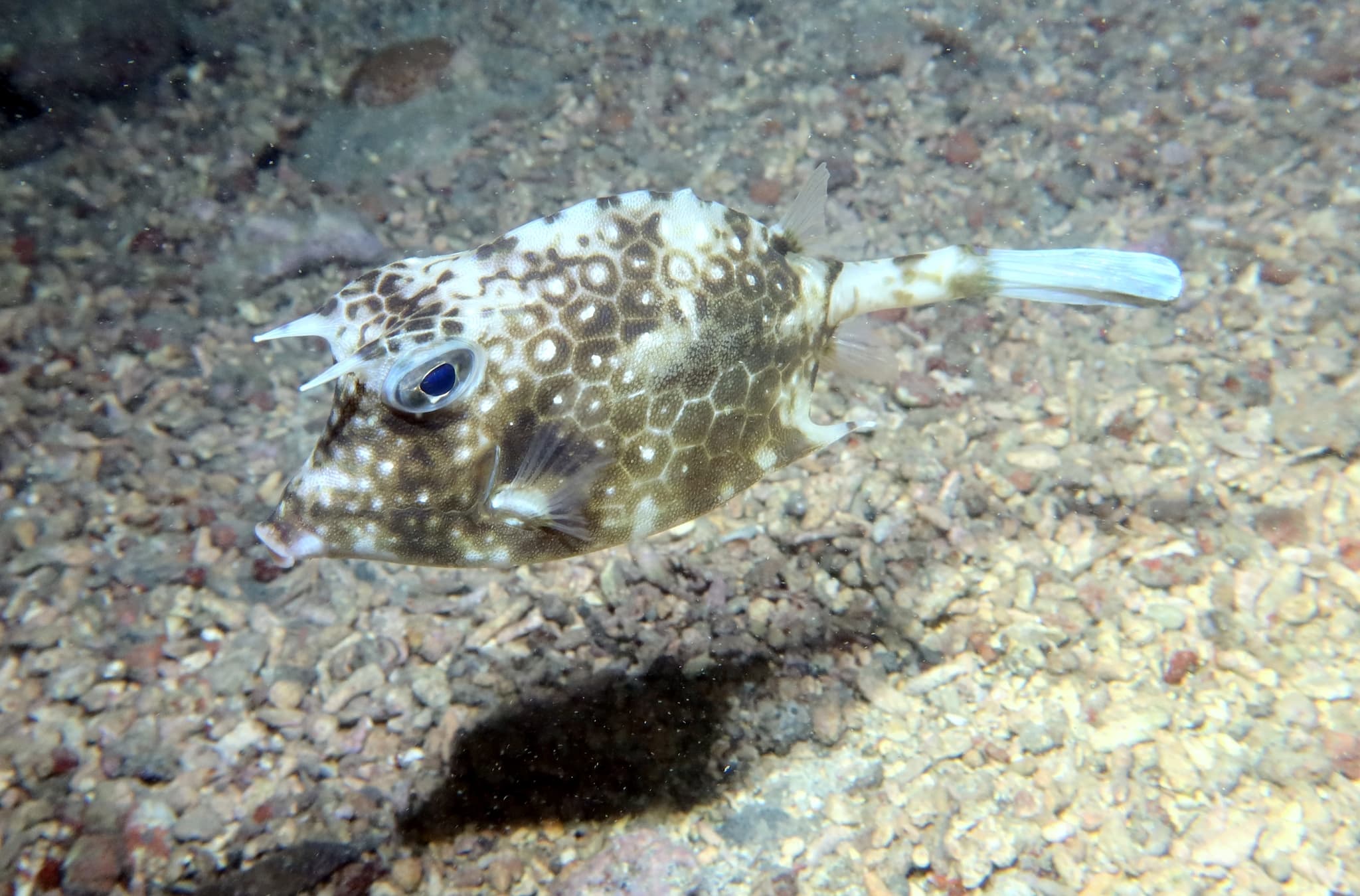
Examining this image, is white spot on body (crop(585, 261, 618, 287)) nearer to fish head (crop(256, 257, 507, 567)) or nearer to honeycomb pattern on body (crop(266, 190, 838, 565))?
honeycomb pattern on body (crop(266, 190, 838, 565))

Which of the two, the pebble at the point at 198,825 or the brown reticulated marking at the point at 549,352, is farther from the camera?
the pebble at the point at 198,825

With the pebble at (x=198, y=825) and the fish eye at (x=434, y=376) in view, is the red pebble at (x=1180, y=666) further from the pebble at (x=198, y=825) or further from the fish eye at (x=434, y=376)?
the pebble at (x=198, y=825)

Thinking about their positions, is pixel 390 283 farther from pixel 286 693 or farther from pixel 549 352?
pixel 286 693

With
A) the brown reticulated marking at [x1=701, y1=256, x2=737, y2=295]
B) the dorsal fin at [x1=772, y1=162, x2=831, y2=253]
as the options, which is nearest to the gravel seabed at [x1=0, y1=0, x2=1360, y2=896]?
the dorsal fin at [x1=772, y1=162, x2=831, y2=253]

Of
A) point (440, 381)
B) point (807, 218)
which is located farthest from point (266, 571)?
point (807, 218)

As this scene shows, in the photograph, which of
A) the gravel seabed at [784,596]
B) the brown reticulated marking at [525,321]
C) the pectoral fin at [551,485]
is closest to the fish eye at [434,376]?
the brown reticulated marking at [525,321]

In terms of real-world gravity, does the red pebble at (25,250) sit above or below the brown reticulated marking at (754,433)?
below

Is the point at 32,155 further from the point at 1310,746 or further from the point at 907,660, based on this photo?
the point at 1310,746

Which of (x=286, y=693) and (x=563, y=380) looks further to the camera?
(x=286, y=693)
